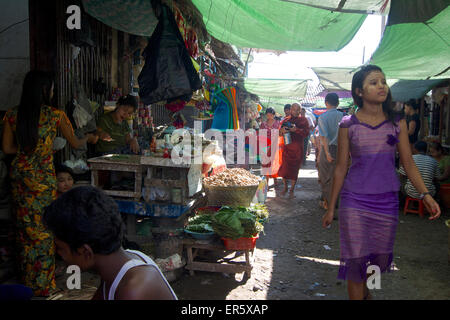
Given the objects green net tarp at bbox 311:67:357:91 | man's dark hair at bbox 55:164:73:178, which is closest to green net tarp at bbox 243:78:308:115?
green net tarp at bbox 311:67:357:91

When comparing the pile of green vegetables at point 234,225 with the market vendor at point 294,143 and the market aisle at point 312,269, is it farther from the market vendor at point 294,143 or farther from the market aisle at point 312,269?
the market vendor at point 294,143

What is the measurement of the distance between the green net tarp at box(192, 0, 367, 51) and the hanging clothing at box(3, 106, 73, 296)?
262cm

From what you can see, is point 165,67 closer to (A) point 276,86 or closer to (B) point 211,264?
(B) point 211,264

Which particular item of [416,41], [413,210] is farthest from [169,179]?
[413,210]

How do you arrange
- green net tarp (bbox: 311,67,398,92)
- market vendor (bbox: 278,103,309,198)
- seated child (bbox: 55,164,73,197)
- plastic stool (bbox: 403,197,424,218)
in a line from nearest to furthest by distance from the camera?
seated child (bbox: 55,164,73,197)
plastic stool (bbox: 403,197,424,218)
market vendor (bbox: 278,103,309,198)
green net tarp (bbox: 311,67,398,92)

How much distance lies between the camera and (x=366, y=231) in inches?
115

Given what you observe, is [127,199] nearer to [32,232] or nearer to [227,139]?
[32,232]

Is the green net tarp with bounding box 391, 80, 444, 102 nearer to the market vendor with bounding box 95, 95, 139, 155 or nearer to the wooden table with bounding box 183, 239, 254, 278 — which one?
the market vendor with bounding box 95, 95, 139, 155

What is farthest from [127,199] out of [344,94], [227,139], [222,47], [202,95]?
[344,94]

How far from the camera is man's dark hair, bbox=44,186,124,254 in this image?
4.42ft

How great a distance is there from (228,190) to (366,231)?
7.94ft

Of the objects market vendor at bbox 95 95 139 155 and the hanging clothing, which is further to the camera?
market vendor at bbox 95 95 139 155
